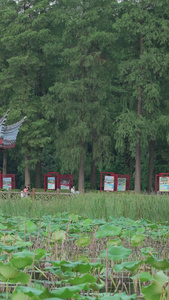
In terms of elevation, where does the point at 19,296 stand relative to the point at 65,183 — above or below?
below

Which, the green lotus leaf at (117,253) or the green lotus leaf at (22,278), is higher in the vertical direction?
the green lotus leaf at (117,253)

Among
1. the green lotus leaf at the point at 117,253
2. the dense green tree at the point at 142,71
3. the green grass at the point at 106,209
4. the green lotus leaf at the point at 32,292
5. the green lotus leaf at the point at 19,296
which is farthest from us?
the dense green tree at the point at 142,71

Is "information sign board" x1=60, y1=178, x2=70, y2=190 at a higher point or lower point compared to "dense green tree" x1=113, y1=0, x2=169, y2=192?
lower

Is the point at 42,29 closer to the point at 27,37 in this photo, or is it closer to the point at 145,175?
the point at 27,37

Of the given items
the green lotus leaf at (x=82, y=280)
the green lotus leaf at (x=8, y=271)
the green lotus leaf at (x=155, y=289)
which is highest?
the green lotus leaf at (x=8, y=271)

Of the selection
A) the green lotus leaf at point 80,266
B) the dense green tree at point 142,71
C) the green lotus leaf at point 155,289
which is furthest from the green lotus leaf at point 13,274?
the dense green tree at point 142,71

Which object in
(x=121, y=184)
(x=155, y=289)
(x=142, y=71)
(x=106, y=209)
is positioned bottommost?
(x=155, y=289)

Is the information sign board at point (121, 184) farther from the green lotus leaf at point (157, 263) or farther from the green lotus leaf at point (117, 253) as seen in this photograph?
the green lotus leaf at point (157, 263)

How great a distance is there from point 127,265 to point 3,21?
93.4 ft

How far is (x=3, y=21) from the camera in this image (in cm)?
3072

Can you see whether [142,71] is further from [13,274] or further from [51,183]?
[13,274]

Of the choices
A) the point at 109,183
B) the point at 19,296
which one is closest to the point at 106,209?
the point at 19,296

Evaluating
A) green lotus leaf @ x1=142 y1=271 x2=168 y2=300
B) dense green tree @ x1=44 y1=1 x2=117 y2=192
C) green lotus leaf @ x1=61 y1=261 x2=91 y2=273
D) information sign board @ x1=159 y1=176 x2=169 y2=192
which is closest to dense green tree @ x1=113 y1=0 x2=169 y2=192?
dense green tree @ x1=44 y1=1 x2=117 y2=192

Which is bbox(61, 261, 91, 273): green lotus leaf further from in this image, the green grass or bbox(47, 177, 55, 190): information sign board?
bbox(47, 177, 55, 190): information sign board
